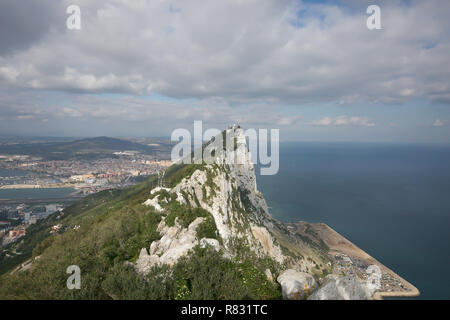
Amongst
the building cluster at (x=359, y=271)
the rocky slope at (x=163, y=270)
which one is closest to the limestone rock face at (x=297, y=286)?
the rocky slope at (x=163, y=270)

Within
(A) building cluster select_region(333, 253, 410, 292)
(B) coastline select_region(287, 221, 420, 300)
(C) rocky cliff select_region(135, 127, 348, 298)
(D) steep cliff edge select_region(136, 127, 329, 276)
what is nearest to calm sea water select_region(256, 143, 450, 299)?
(B) coastline select_region(287, 221, 420, 300)

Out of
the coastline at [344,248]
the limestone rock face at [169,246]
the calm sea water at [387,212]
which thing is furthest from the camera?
the calm sea water at [387,212]

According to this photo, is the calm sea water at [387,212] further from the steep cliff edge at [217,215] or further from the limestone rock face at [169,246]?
the limestone rock face at [169,246]

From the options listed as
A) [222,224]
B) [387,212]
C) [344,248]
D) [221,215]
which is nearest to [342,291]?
[222,224]

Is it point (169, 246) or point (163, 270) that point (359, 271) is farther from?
point (163, 270)
